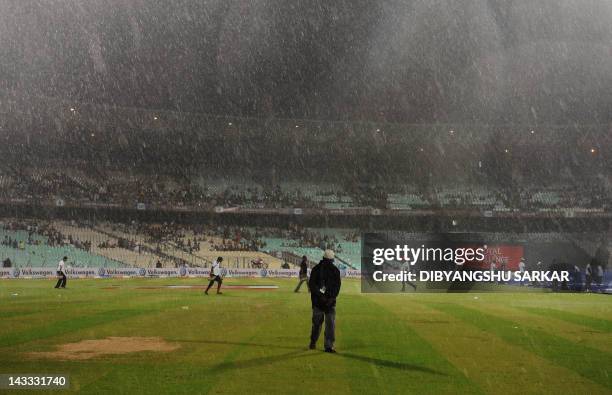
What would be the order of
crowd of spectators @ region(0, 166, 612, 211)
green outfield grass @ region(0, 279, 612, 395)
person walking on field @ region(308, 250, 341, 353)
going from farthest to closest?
crowd of spectators @ region(0, 166, 612, 211) → person walking on field @ region(308, 250, 341, 353) → green outfield grass @ region(0, 279, 612, 395)

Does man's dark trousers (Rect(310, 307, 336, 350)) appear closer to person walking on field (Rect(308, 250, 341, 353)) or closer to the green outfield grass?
person walking on field (Rect(308, 250, 341, 353))

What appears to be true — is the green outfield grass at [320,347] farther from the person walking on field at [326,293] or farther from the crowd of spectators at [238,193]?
the crowd of spectators at [238,193]

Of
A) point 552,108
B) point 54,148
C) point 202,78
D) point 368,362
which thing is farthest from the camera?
point 54,148

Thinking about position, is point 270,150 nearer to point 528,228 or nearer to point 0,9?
point 528,228

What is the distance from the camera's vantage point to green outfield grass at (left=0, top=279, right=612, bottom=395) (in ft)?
30.5

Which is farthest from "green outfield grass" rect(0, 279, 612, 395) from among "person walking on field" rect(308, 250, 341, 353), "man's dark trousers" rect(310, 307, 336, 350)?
"person walking on field" rect(308, 250, 341, 353)

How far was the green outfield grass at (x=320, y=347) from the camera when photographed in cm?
930

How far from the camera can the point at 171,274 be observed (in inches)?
1960

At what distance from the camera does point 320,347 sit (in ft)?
42.3

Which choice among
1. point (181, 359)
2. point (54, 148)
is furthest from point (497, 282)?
point (54, 148)

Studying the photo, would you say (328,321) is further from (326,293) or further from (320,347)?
(320,347)

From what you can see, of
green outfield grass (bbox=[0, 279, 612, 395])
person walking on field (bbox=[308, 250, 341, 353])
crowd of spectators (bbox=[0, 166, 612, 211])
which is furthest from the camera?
crowd of spectators (bbox=[0, 166, 612, 211])

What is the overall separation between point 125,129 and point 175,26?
23932 mm

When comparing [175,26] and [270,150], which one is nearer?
[175,26]
